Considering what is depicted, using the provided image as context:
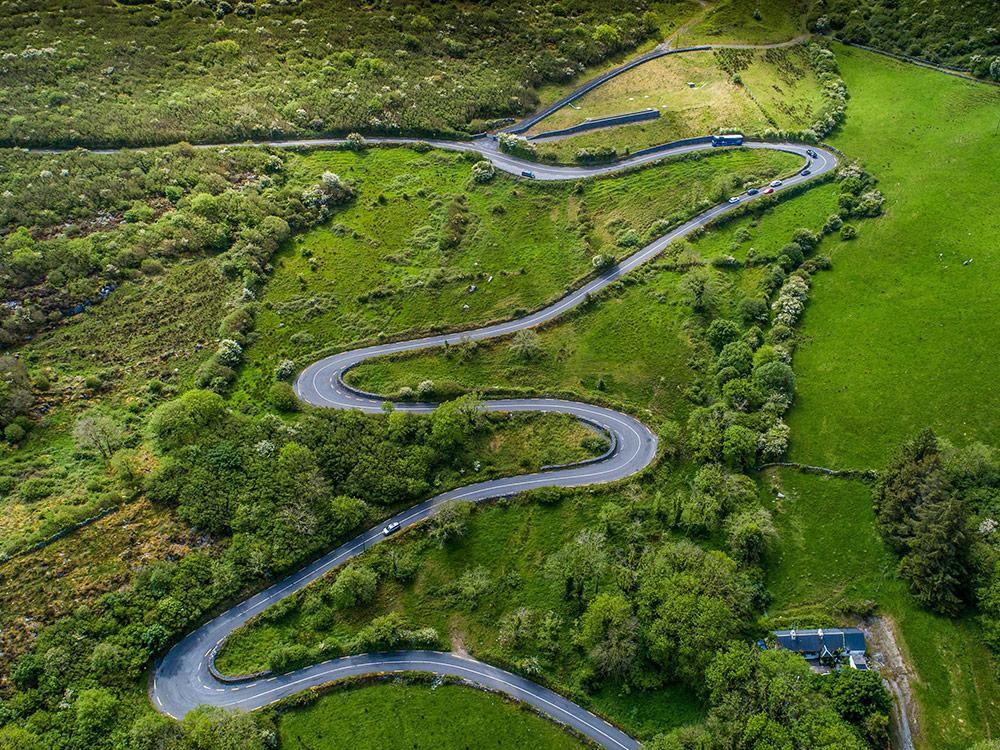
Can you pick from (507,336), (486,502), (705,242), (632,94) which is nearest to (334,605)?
(486,502)

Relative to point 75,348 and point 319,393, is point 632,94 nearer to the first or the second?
point 319,393

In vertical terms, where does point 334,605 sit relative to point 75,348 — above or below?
below

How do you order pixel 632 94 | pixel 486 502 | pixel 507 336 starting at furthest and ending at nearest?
1. pixel 632 94
2. pixel 507 336
3. pixel 486 502

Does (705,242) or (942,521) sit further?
(705,242)

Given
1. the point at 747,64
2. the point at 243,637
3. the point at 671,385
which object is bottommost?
the point at 243,637

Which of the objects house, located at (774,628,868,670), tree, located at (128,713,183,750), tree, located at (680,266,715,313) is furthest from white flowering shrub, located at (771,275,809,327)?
tree, located at (128,713,183,750)

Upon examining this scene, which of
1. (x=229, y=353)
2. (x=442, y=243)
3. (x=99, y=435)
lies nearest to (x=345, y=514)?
(x=229, y=353)

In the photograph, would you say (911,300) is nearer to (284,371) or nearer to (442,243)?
(442,243)

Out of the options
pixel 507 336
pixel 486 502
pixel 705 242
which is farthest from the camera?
pixel 705 242

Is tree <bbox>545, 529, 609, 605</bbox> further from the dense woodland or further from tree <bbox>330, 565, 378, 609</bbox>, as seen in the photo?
the dense woodland
